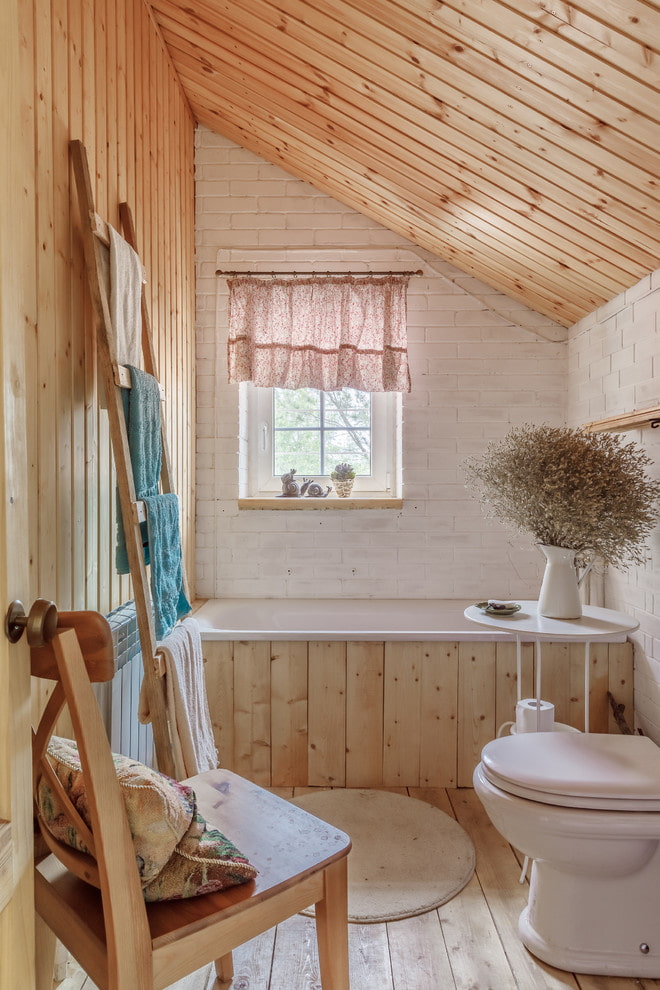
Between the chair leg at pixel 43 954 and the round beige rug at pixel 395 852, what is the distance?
2.72 ft

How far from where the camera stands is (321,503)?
334 cm

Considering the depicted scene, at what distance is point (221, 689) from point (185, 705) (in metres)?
0.80

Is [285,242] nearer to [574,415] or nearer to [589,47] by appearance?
[574,415]

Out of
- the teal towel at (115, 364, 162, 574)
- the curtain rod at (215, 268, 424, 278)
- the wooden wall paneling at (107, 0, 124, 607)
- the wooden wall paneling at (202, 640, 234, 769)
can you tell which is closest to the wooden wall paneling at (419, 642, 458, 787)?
the wooden wall paneling at (202, 640, 234, 769)

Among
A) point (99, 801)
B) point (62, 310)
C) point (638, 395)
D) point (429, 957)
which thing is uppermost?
point (62, 310)

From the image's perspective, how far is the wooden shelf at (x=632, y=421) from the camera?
2092mm

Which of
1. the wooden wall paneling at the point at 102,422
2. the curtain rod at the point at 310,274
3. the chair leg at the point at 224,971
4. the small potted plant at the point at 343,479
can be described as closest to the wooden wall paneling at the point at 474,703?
the small potted plant at the point at 343,479

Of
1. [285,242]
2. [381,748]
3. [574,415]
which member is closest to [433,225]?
[285,242]

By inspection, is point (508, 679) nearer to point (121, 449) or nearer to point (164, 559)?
point (164, 559)

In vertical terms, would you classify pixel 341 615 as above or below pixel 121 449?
below

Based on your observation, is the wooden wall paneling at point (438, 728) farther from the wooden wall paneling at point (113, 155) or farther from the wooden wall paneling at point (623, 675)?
the wooden wall paneling at point (113, 155)

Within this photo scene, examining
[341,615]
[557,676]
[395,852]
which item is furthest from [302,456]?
[395,852]

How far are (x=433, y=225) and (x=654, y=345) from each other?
44.0 inches

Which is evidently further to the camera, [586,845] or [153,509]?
[153,509]
